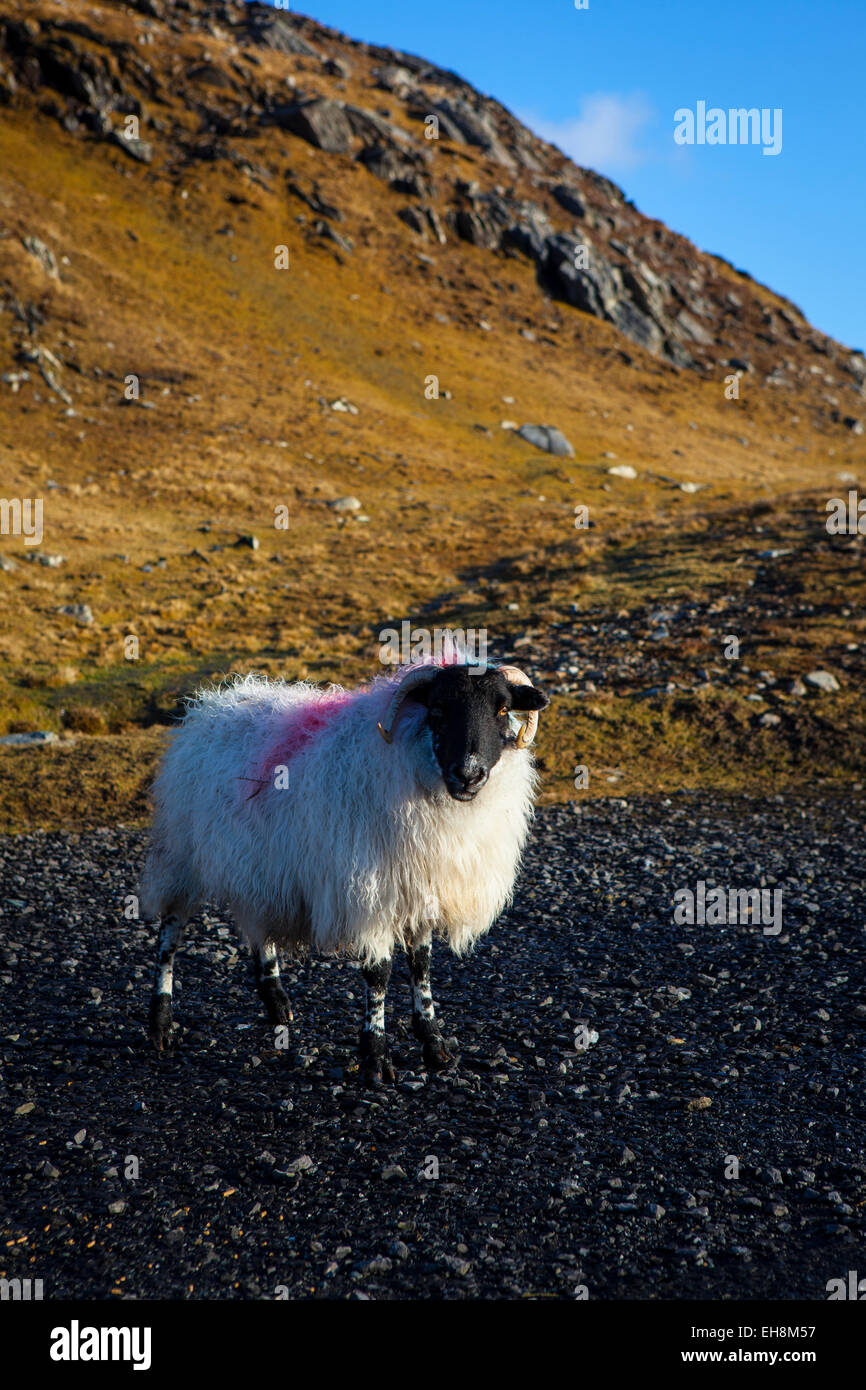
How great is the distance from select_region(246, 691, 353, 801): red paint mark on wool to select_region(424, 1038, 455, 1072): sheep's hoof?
272 cm

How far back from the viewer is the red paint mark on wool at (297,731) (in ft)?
27.2

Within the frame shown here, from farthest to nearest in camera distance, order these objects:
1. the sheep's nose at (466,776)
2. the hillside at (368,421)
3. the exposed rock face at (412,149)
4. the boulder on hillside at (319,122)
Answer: the boulder on hillside at (319,122), the exposed rock face at (412,149), the hillside at (368,421), the sheep's nose at (466,776)

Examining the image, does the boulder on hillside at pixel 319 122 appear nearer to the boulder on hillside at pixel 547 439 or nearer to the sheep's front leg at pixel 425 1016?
the boulder on hillside at pixel 547 439

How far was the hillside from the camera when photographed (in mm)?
20969

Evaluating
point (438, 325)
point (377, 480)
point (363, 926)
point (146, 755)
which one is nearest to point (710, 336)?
point (438, 325)

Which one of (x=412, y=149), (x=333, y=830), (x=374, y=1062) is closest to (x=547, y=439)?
(x=412, y=149)

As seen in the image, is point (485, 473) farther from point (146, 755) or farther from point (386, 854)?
point (386, 854)

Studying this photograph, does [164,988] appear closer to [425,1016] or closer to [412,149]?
[425,1016]

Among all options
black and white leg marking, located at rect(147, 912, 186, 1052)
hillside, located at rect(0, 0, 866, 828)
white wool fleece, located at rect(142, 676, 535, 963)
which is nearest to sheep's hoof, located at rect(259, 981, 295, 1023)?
white wool fleece, located at rect(142, 676, 535, 963)

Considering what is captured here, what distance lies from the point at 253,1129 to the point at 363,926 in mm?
1753

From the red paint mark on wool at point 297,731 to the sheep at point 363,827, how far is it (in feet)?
0.04

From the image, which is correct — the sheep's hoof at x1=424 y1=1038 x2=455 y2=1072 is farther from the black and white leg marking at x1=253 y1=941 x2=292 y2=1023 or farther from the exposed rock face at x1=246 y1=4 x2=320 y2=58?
the exposed rock face at x1=246 y1=4 x2=320 y2=58

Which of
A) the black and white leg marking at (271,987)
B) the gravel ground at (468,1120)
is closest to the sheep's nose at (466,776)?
the gravel ground at (468,1120)

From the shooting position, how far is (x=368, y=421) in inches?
2665
